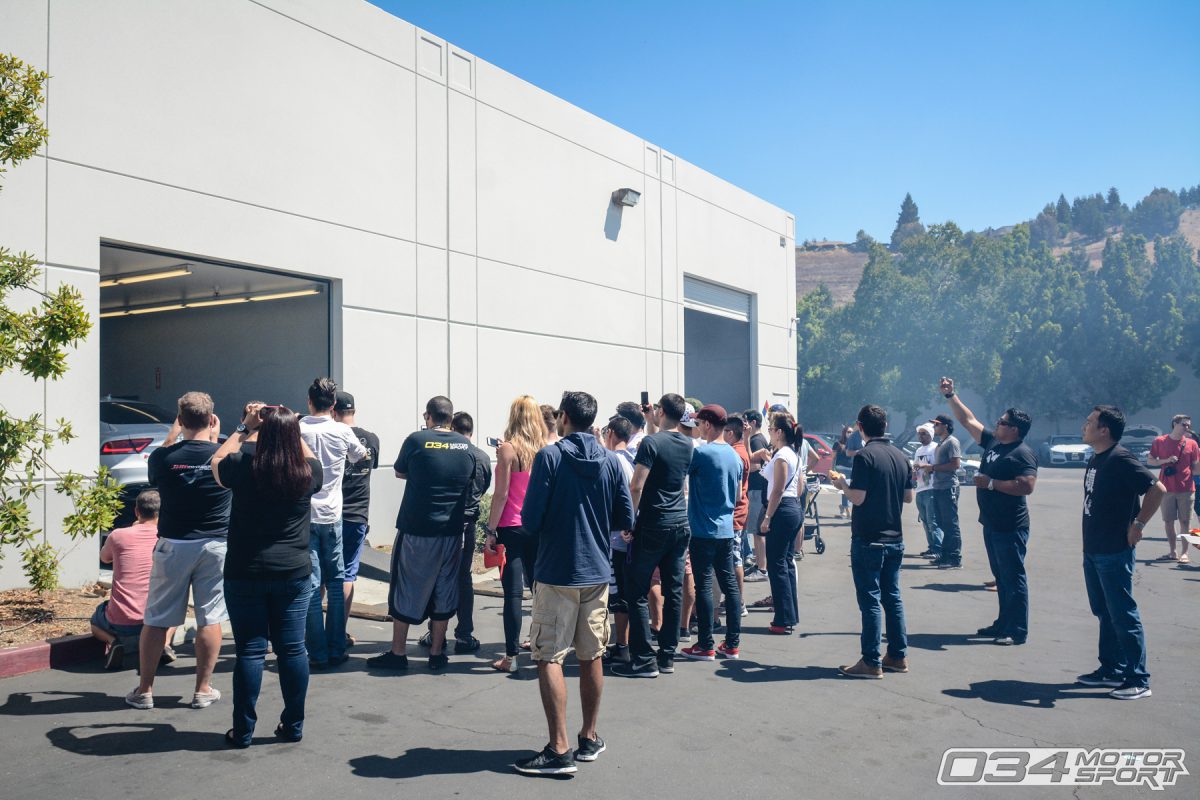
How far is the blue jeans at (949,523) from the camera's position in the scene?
1113 centimetres

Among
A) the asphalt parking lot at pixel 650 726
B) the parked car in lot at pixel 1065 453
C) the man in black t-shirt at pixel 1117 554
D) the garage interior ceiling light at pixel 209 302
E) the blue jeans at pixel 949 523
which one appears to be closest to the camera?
the asphalt parking lot at pixel 650 726

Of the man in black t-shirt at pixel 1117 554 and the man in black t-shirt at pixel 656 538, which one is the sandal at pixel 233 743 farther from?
the man in black t-shirt at pixel 1117 554

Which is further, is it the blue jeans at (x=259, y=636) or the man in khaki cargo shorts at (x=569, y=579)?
the blue jeans at (x=259, y=636)

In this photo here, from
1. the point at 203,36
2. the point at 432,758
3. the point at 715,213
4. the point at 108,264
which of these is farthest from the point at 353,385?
the point at 715,213

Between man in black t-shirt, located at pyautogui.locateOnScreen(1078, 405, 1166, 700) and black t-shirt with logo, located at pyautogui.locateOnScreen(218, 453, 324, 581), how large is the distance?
17.3 feet

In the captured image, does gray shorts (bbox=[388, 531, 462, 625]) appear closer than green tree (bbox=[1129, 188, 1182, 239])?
Yes

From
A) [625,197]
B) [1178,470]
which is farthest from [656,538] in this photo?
Result: [625,197]

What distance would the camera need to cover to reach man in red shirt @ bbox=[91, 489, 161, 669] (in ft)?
19.3

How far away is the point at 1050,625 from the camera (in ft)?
25.9

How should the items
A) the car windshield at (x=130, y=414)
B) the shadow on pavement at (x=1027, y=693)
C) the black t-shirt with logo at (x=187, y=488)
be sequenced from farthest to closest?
the car windshield at (x=130, y=414) < the shadow on pavement at (x=1027, y=693) < the black t-shirt with logo at (x=187, y=488)

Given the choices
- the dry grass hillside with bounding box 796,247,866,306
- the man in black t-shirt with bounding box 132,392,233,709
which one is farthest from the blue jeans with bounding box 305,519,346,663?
the dry grass hillside with bounding box 796,247,866,306

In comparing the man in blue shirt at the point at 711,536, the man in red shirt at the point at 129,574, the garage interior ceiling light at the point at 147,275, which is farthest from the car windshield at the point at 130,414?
the man in blue shirt at the point at 711,536

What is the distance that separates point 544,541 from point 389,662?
7.79 feet

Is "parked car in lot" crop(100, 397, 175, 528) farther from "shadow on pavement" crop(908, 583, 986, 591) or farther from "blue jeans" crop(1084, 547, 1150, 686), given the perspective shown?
"shadow on pavement" crop(908, 583, 986, 591)
